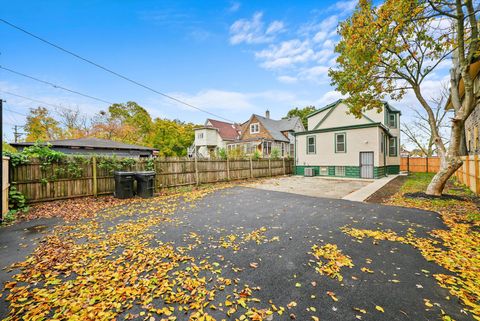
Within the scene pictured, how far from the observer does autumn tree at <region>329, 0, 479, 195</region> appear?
19.8 feet

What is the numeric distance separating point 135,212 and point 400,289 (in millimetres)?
6560

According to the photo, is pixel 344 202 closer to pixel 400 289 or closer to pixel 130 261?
pixel 400 289

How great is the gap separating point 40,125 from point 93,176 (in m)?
24.0

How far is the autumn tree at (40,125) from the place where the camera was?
22.8 metres

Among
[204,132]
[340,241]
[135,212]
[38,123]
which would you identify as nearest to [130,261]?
[135,212]

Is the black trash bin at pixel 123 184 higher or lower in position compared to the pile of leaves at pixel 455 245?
higher

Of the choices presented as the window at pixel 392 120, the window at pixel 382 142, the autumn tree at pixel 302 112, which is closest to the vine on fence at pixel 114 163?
the window at pixel 382 142

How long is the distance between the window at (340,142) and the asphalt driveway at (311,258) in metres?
10.6

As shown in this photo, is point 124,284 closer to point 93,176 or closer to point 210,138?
point 93,176

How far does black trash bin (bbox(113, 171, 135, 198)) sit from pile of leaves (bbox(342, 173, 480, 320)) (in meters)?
8.12

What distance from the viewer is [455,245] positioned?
350 cm

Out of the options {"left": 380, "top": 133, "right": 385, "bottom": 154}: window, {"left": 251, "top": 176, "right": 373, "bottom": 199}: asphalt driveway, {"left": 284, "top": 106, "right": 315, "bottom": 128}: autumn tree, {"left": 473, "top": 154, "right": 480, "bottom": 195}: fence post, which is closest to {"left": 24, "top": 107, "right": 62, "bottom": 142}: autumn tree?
{"left": 251, "top": 176, "right": 373, "bottom": 199}: asphalt driveway

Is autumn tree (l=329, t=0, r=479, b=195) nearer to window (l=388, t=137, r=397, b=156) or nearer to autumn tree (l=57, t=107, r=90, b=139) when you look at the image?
window (l=388, t=137, r=397, b=156)

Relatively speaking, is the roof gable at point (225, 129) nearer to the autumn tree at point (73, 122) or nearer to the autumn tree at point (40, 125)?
the autumn tree at point (73, 122)
